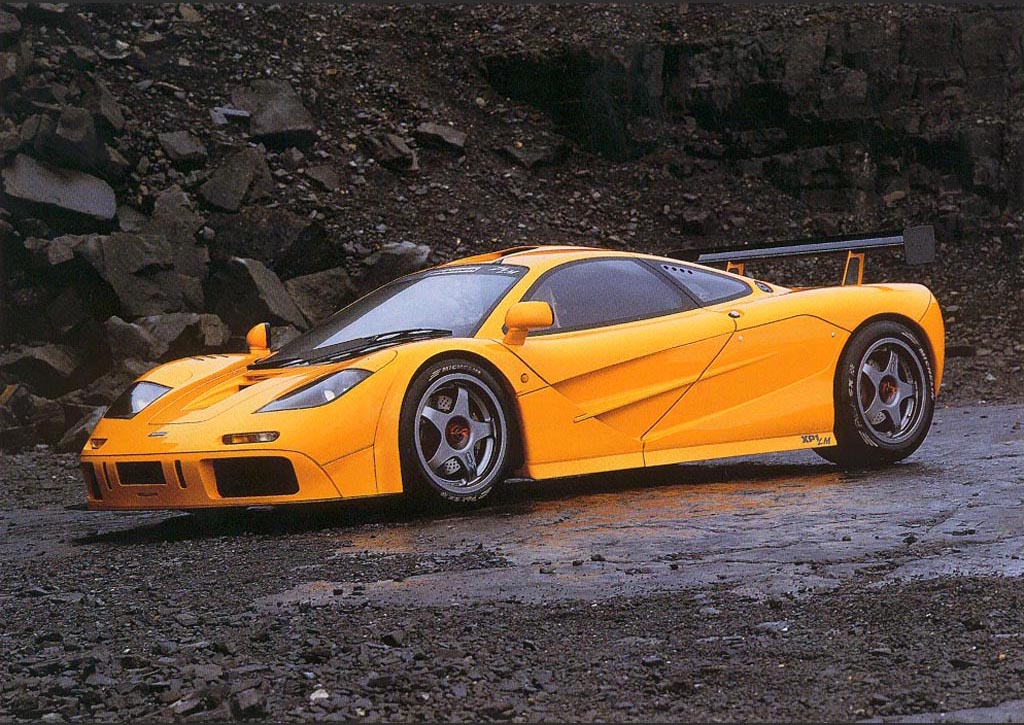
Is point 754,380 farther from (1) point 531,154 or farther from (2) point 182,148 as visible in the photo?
(1) point 531,154

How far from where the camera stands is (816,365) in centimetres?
766

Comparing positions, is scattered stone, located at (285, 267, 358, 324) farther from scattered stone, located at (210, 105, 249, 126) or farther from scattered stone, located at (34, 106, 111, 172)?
scattered stone, located at (210, 105, 249, 126)

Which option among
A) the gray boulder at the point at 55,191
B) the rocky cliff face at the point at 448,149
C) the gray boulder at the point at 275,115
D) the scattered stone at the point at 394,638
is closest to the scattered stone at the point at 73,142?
the rocky cliff face at the point at 448,149

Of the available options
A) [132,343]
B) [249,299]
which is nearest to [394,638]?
[132,343]

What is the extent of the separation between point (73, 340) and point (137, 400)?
7.67 metres

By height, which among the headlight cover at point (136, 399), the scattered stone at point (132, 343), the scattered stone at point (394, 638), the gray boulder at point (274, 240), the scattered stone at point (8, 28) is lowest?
the scattered stone at point (394, 638)

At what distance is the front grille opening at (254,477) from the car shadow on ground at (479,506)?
0.23m

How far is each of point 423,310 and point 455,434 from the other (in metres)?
0.93

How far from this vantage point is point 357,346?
677cm

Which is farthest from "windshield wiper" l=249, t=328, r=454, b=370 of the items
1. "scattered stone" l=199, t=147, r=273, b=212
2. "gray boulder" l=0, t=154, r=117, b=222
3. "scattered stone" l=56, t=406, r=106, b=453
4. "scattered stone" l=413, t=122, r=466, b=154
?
"scattered stone" l=413, t=122, r=466, b=154

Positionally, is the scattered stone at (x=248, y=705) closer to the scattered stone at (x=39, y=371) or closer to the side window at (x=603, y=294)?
the side window at (x=603, y=294)

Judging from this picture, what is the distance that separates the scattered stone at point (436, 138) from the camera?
66.8ft

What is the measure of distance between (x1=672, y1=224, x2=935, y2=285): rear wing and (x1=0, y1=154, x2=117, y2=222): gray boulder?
29.6ft

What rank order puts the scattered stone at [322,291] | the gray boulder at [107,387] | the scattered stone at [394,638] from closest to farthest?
the scattered stone at [394,638] → the gray boulder at [107,387] → the scattered stone at [322,291]
